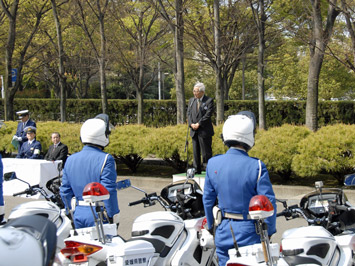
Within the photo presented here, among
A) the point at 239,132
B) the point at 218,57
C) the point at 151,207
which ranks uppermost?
the point at 218,57

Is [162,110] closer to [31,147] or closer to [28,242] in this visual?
[31,147]

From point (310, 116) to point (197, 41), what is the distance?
18.3ft

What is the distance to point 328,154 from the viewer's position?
10758 millimetres

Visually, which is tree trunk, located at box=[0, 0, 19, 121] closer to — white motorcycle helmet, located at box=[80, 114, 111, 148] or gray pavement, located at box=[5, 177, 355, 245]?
gray pavement, located at box=[5, 177, 355, 245]

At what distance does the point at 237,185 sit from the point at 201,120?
6339mm

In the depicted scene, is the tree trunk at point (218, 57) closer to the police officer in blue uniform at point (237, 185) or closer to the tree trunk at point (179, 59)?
the tree trunk at point (179, 59)

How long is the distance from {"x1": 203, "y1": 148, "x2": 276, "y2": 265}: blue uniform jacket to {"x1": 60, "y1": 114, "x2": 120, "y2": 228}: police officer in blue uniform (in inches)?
52.0

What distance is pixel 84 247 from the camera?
495cm

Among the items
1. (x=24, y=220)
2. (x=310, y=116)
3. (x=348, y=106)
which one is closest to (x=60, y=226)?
(x=24, y=220)

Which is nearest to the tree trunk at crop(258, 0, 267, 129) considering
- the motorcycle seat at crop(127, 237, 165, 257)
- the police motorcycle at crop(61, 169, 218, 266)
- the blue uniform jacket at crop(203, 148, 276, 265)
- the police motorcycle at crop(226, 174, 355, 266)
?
the police motorcycle at crop(61, 169, 218, 266)

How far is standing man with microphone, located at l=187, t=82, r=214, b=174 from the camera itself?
1073 cm

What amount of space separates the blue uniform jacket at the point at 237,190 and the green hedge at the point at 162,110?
19461 mm

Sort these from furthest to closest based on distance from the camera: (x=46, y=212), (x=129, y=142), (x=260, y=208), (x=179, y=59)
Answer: (x=179, y=59)
(x=129, y=142)
(x=46, y=212)
(x=260, y=208)

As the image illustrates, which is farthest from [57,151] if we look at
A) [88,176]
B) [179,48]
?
[179,48]
